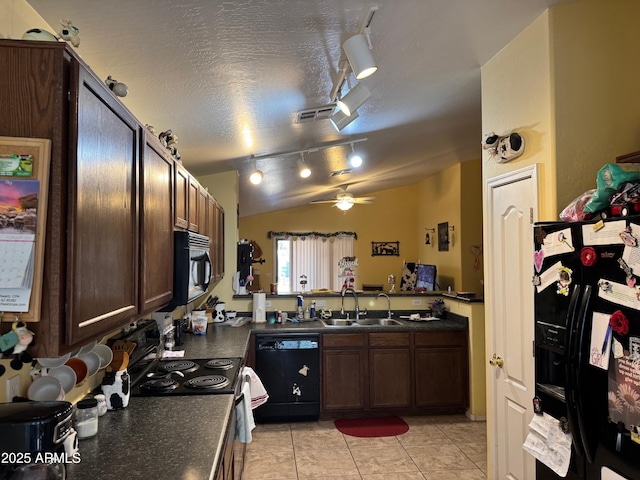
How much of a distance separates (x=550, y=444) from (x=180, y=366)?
1.96m

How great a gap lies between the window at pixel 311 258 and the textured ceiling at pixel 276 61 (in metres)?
4.33

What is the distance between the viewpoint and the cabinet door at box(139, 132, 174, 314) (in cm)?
155

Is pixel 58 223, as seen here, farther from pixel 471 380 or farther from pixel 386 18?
pixel 471 380

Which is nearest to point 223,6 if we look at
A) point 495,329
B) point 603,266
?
point 603,266

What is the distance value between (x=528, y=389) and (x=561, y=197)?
1037 millimetres

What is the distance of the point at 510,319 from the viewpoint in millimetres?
2465

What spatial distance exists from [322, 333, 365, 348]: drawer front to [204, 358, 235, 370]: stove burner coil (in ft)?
4.79

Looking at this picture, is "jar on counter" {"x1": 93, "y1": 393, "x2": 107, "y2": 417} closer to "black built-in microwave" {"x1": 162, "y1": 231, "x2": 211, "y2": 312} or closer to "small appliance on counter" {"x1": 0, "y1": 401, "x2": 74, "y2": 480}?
"black built-in microwave" {"x1": 162, "y1": 231, "x2": 211, "y2": 312}

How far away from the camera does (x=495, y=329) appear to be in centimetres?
264

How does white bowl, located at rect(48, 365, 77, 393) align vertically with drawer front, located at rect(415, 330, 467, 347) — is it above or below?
above

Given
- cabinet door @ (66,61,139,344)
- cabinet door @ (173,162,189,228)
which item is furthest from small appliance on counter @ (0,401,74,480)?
cabinet door @ (173,162,189,228)

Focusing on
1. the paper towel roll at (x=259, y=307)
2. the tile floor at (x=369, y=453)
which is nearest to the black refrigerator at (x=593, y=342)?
the tile floor at (x=369, y=453)

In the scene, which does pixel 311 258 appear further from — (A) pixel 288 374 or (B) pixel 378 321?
(A) pixel 288 374

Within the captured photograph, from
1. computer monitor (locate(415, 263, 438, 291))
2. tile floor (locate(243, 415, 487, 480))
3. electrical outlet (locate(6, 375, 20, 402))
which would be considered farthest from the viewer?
computer monitor (locate(415, 263, 438, 291))
